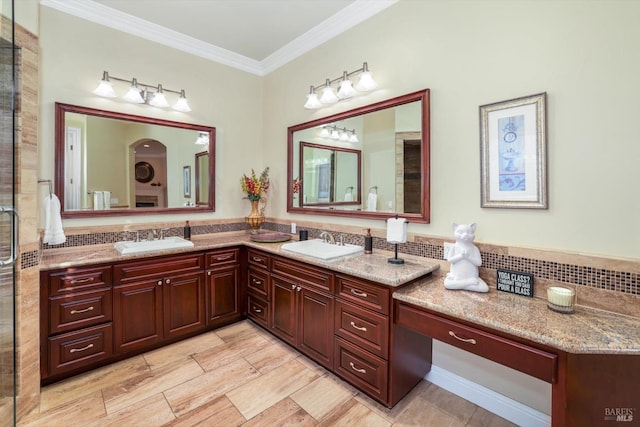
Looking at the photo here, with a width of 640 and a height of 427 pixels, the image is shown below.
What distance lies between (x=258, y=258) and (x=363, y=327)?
1.33 m

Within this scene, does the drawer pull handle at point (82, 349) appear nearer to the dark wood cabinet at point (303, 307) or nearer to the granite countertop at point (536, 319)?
the dark wood cabinet at point (303, 307)

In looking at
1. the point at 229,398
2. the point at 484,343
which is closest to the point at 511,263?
the point at 484,343

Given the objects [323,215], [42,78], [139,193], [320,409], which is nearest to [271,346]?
[320,409]

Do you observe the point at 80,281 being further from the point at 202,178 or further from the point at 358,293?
the point at 358,293

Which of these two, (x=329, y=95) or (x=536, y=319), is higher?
(x=329, y=95)

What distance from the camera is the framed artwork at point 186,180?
3.22 meters

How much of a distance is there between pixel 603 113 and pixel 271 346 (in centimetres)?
280

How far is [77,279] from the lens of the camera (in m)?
2.18

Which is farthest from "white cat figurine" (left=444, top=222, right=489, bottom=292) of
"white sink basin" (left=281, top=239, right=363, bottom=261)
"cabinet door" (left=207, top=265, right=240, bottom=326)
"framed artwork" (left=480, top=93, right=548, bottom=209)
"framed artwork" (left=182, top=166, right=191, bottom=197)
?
"framed artwork" (left=182, top=166, right=191, bottom=197)

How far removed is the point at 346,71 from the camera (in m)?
2.74

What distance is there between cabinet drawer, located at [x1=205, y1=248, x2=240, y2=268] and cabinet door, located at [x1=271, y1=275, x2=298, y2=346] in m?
0.55

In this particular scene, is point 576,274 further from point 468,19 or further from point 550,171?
point 468,19

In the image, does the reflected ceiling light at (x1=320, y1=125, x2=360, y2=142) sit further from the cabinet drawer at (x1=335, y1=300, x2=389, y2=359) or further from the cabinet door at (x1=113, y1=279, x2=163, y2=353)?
the cabinet door at (x1=113, y1=279, x2=163, y2=353)

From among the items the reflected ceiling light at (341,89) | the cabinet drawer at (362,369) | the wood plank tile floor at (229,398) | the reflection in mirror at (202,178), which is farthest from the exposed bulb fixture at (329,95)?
the wood plank tile floor at (229,398)
